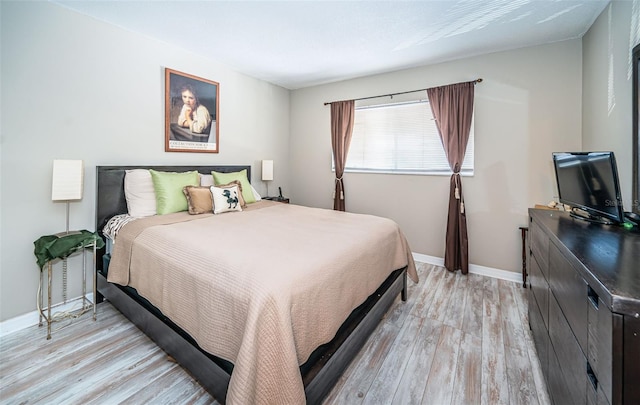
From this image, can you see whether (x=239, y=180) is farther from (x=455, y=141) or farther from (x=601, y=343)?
(x=601, y=343)

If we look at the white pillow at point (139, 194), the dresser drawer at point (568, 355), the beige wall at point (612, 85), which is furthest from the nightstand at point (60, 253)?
the beige wall at point (612, 85)

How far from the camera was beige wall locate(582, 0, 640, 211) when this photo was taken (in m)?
1.88

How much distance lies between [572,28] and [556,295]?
275 centimetres

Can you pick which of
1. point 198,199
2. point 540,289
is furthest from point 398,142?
point 198,199

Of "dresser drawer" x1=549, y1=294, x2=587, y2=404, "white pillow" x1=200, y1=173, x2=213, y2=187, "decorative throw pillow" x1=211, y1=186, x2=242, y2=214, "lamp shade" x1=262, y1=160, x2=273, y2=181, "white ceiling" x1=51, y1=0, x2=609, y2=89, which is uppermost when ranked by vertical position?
"white ceiling" x1=51, y1=0, x2=609, y2=89

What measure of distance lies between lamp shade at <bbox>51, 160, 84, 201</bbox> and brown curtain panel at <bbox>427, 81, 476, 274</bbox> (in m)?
3.75

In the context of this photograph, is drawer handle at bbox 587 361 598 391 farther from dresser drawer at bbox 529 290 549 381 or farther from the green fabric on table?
the green fabric on table

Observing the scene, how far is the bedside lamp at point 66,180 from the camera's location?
214 cm

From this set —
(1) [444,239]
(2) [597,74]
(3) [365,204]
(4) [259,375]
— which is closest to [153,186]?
(4) [259,375]

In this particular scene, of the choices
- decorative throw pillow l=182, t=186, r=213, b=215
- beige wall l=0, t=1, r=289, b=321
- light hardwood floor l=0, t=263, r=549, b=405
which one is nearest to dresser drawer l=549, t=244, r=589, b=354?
light hardwood floor l=0, t=263, r=549, b=405

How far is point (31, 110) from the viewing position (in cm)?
221

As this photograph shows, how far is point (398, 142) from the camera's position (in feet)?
12.6

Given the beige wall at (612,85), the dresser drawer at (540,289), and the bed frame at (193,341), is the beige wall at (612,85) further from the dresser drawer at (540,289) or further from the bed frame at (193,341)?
the bed frame at (193,341)

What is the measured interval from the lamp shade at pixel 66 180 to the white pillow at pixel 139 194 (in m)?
0.44
